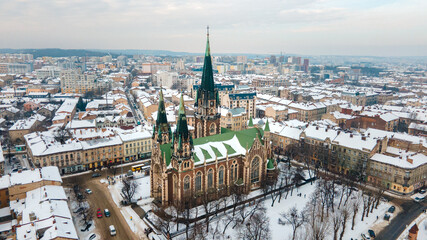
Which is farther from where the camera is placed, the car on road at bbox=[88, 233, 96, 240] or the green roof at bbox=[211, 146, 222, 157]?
the green roof at bbox=[211, 146, 222, 157]

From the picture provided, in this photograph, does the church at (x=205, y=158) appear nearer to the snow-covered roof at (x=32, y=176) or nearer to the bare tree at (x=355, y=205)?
the bare tree at (x=355, y=205)

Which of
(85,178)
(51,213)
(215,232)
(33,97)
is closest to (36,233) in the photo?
(51,213)

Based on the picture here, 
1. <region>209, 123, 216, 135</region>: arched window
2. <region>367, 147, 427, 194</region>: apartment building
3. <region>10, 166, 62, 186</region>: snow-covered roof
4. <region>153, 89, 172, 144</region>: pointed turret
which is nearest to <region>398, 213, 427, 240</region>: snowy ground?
<region>367, 147, 427, 194</region>: apartment building

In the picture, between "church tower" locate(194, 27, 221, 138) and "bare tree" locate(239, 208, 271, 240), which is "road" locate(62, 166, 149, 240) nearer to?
"bare tree" locate(239, 208, 271, 240)

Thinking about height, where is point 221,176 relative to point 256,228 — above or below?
above

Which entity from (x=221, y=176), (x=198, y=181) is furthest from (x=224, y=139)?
(x=198, y=181)

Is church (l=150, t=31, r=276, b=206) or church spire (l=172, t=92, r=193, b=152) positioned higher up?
church spire (l=172, t=92, r=193, b=152)

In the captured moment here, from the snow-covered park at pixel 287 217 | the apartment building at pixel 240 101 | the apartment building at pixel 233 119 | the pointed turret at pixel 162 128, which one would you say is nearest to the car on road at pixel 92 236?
the snow-covered park at pixel 287 217

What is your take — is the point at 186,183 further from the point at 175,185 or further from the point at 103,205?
the point at 103,205
